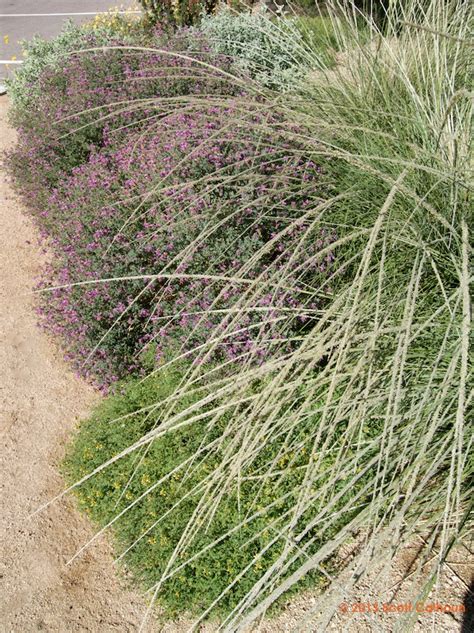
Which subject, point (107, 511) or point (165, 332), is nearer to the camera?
point (107, 511)

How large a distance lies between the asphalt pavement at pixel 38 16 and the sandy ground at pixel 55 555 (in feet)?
27.5

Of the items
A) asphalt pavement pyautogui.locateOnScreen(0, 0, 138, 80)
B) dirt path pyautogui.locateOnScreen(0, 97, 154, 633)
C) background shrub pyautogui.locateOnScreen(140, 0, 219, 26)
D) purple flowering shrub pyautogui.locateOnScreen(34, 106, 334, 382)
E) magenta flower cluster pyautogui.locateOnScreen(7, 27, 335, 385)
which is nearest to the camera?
dirt path pyautogui.locateOnScreen(0, 97, 154, 633)

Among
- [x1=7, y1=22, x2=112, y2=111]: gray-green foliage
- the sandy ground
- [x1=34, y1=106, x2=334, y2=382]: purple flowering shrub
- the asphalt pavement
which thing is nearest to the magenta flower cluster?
[x1=34, y1=106, x2=334, y2=382]: purple flowering shrub

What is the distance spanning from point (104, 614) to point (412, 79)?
319 cm

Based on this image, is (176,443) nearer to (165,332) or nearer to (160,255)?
(165,332)

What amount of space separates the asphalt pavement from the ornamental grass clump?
9349 millimetres

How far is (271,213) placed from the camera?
3.45m

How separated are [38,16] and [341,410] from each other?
14.2m

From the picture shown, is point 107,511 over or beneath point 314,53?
beneath

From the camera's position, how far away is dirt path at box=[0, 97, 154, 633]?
2676 mm

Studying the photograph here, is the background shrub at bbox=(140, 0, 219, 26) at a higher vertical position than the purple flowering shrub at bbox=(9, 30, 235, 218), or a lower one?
higher

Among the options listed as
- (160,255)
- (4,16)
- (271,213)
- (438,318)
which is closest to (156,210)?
(160,255)

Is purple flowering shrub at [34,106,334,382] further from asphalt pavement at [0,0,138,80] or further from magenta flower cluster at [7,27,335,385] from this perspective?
Answer: asphalt pavement at [0,0,138,80]

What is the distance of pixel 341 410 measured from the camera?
1895 mm
